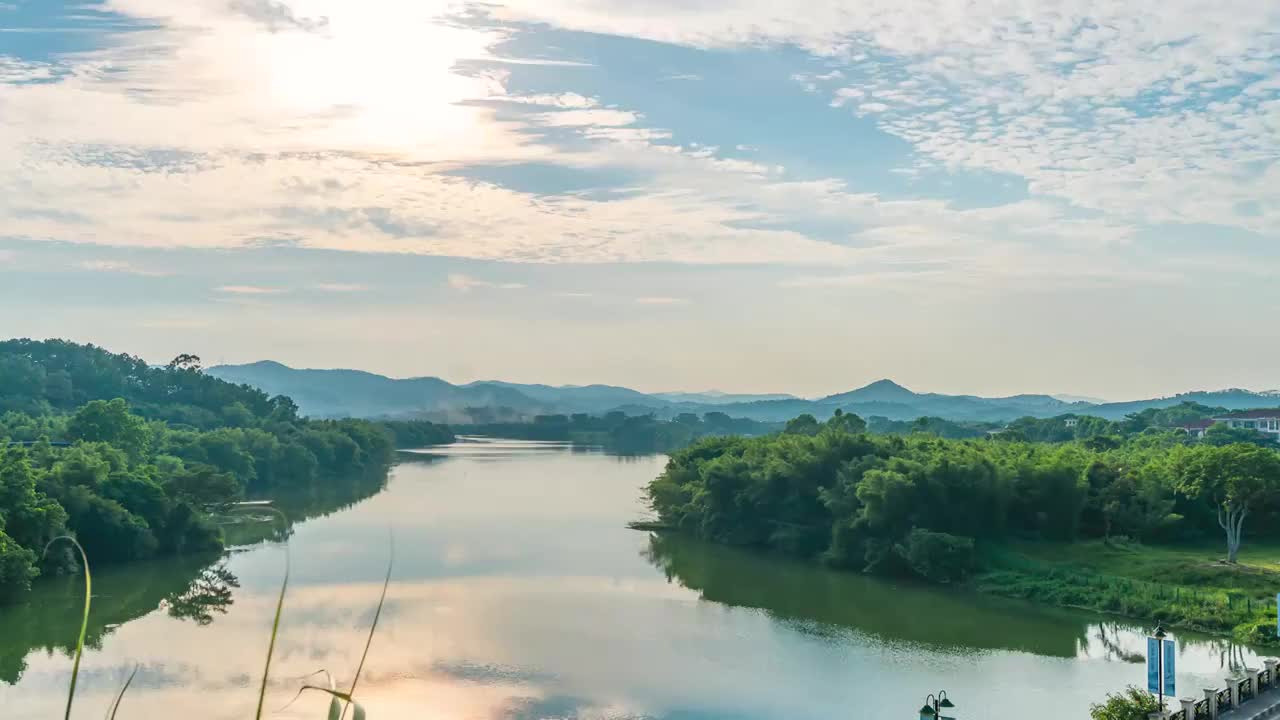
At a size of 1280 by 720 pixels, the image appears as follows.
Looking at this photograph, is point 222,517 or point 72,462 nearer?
point 72,462

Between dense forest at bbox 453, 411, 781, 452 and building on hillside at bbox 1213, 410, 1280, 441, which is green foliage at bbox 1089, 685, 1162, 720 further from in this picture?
dense forest at bbox 453, 411, 781, 452

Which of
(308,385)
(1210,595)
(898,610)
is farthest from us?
(308,385)

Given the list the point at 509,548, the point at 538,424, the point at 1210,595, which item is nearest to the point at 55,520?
the point at 509,548

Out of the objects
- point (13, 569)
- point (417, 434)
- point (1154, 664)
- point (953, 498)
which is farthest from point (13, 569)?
point (417, 434)

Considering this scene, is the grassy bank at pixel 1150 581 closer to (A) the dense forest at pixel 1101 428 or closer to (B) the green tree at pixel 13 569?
(B) the green tree at pixel 13 569

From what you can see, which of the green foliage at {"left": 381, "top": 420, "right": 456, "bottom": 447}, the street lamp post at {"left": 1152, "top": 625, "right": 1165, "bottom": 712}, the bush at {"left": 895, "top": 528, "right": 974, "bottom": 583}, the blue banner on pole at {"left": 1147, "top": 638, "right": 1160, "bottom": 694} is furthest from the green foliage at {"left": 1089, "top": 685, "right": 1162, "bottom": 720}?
the green foliage at {"left": 381, "top": 420, "right": 456, "bottom": 447}

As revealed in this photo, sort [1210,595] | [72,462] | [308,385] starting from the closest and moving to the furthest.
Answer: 1. [1210,595]
2. [72,462]
3. [308,385]

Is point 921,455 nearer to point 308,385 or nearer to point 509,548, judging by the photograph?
point 509,548

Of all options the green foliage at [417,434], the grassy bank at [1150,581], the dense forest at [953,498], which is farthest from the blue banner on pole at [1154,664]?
the green foliage at [417,434]
